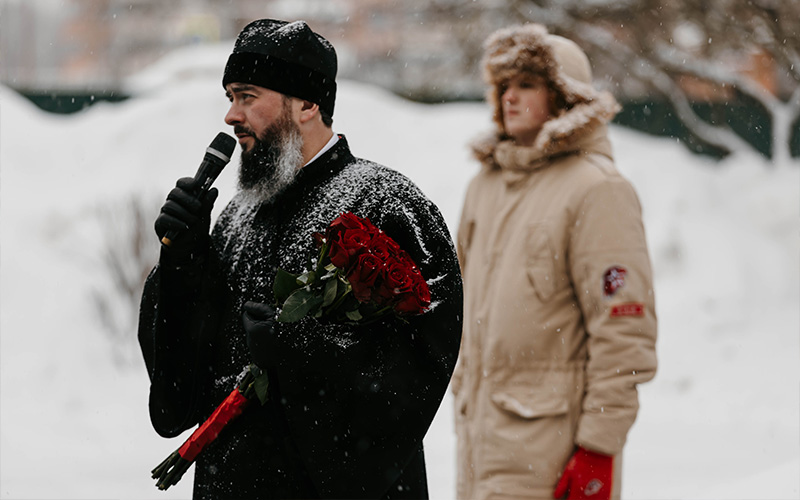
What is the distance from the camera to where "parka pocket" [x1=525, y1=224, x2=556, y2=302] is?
11.9 feet

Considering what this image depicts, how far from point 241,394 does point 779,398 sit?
6518 mm

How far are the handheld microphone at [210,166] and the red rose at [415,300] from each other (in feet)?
1.97

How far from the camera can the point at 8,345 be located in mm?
8875

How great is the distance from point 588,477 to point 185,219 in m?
1.64

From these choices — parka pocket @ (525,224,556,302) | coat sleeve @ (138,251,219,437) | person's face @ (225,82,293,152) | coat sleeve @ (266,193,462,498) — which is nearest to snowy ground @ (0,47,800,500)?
parka pocket @ (525,224,556,302)

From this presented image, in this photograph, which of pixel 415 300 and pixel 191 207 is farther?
pixel 191 207

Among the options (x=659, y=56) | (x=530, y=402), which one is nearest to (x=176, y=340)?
(x=530, y=402)

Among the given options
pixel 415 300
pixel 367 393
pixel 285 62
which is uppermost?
pixel 285 62

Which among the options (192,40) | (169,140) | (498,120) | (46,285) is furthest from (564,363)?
(192,40)

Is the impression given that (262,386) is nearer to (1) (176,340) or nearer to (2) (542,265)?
(1) (176,340)

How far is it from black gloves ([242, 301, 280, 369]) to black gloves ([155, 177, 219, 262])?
0.97 feet

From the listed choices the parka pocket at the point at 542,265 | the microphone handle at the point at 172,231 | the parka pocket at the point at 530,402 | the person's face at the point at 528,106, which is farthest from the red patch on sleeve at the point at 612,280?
the microphone handle at the point at 172,231

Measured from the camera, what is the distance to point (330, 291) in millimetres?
2461

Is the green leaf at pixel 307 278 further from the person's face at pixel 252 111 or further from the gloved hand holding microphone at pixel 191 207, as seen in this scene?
the person's face at pixel 252 111
